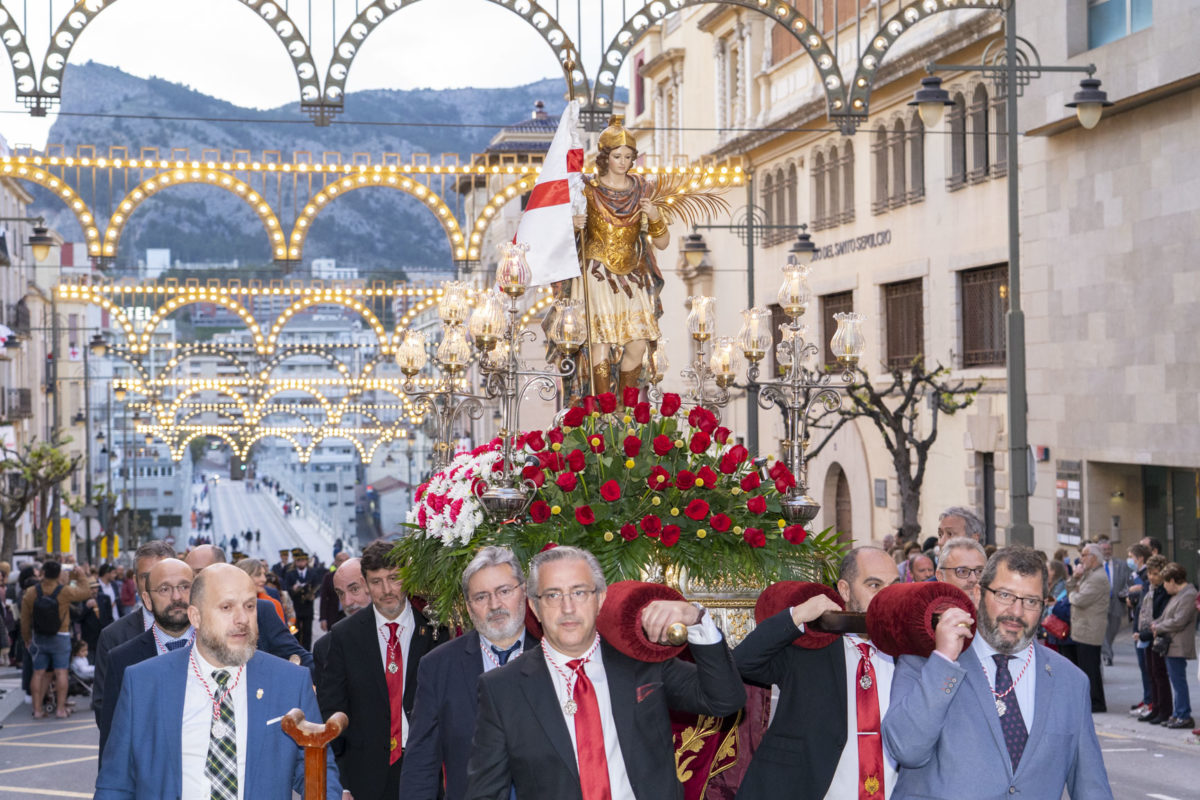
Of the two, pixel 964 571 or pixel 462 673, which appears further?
pixel 964 571

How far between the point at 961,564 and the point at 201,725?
316 cm

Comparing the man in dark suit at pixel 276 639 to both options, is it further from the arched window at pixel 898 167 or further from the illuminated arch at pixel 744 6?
the arched window at pixel 898 167

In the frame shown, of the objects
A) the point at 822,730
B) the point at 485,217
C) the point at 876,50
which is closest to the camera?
the point at 822,730

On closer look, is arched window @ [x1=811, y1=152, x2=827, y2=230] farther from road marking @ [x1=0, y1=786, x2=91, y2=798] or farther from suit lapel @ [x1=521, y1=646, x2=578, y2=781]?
suit lapel @ [x1=521, y1=646, x2=578, y2=781]

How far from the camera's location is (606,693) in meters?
→ 5.25

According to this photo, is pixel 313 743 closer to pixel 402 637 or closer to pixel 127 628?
pixel 402 637

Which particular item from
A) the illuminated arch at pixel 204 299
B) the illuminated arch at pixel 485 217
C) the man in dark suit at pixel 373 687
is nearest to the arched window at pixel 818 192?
the illuminated arch at pixel 204 299

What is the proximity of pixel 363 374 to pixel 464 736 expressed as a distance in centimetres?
3897

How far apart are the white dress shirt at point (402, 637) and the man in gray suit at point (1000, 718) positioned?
3.35 m

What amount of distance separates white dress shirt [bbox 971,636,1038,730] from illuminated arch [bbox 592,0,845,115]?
9.28 metres

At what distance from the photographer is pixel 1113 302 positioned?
24.6 metres

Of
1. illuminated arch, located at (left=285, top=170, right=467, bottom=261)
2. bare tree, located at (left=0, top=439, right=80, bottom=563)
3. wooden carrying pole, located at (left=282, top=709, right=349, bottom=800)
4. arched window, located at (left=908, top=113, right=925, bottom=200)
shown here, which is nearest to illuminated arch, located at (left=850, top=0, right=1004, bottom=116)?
illuminated arch, located at (left=285, top=170, right=467, bottom=261)

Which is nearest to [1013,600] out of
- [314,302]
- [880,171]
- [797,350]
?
[797,350]

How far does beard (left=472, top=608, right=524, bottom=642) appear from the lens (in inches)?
245
